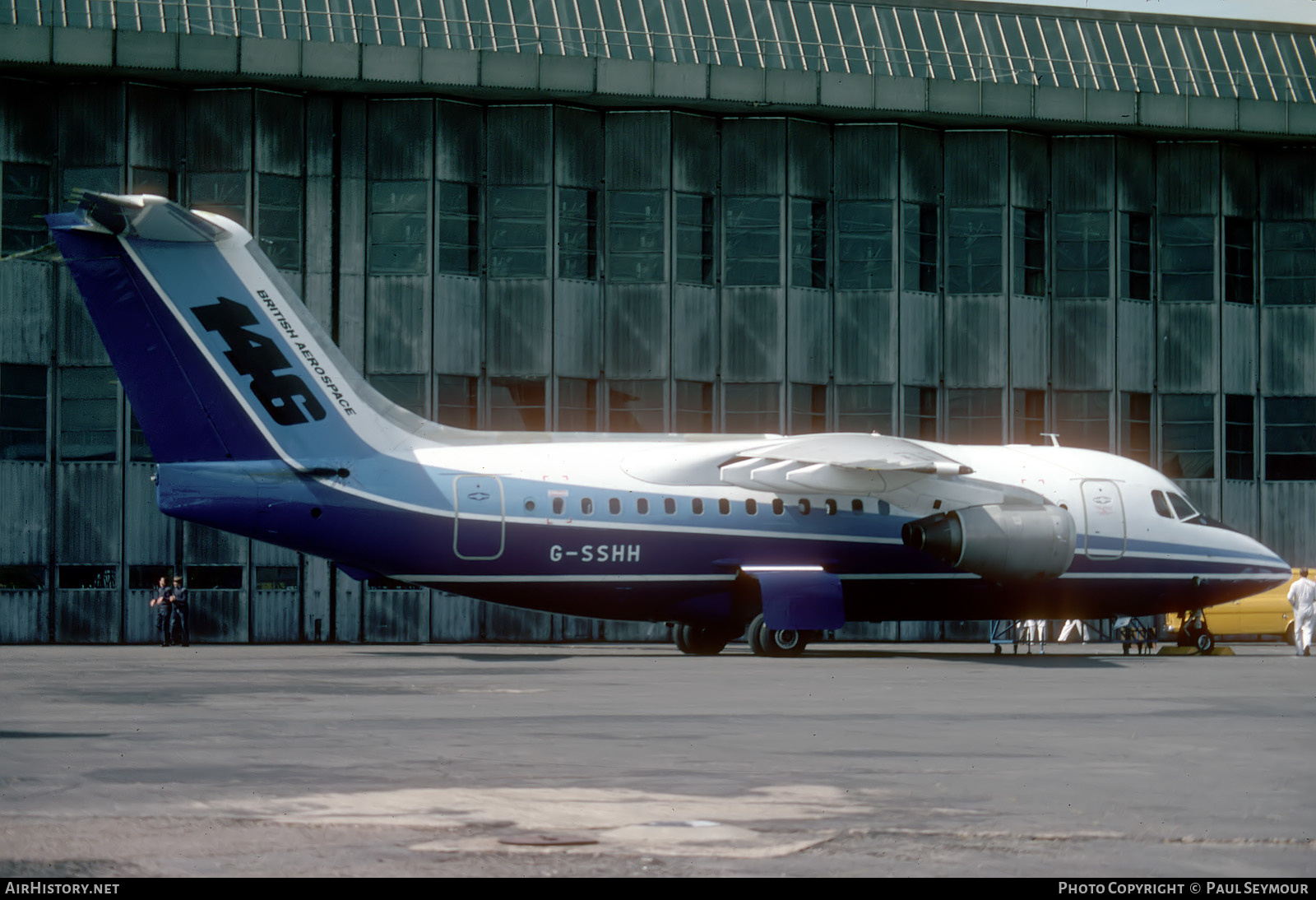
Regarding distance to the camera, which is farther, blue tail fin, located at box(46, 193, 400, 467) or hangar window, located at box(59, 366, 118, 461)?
hangar window, located at box(59, 366, 118, 461)

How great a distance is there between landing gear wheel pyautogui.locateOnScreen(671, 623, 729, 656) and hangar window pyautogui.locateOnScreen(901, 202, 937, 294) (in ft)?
60.2

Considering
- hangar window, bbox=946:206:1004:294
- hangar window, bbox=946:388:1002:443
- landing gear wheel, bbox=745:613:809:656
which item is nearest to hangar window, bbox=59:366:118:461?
landing gear wheel, bbox=745:613:809:656

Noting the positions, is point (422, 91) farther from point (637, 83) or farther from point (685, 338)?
point (685, 338)

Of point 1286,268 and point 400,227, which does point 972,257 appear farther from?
point 400,227

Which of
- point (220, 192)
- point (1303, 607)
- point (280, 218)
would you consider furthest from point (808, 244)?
point (1303, 607)

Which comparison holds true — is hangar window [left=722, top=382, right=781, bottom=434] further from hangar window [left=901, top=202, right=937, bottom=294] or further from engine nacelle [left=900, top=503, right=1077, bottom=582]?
engine nacelle [left=900, top=503, right=1077, bottom=582]

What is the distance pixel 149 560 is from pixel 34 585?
3.33 metres

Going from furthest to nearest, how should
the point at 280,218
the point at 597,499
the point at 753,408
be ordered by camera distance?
1. the point at 753,408
2. the point at 280,218
3. the point at 597,499

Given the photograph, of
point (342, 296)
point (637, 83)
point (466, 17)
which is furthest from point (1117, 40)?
point (342, 296)

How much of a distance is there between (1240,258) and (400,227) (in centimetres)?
2851

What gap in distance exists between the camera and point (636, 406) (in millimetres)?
48438

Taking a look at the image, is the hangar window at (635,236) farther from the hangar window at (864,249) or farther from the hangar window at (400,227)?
the hangar window at (864,249)

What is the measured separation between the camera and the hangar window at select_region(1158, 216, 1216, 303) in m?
52.3

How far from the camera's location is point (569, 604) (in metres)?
31.9
